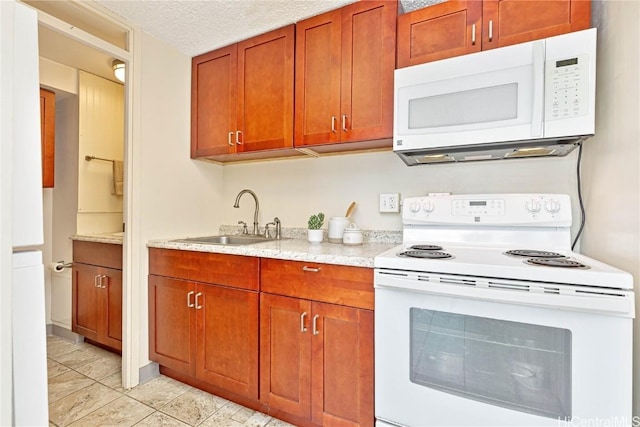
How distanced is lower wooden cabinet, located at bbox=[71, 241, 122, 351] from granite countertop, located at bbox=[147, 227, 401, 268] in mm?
554

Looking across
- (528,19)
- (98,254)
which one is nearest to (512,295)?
(528,19)

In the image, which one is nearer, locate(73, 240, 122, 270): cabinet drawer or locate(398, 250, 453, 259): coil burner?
locate(398, 250, 453, 259): coil burner

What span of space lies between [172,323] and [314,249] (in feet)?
3.44

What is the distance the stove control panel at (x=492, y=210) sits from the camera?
142cm

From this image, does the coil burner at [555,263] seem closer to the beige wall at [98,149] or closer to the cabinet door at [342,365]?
the cabinet door at [342,365]

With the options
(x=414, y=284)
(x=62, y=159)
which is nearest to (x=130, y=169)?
(x=62, y=159)

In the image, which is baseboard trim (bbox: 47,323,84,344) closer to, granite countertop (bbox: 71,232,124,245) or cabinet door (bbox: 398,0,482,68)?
granite countertop (bbox: 71,232,124,245)

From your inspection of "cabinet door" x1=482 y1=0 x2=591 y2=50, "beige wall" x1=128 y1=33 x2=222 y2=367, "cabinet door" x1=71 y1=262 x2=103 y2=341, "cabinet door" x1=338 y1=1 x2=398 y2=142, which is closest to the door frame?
"beige wall" x1=128 y1=33 x2=222 y2=367

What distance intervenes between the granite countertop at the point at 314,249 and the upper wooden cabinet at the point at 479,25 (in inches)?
38.0

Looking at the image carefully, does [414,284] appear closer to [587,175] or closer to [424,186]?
[424,186]

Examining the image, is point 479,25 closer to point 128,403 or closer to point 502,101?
point 502,101

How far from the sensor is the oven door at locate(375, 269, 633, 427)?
0.93 m

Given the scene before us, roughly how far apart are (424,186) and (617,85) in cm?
89

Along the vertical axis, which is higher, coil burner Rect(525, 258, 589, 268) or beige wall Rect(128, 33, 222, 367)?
beige wall Rect(128, 33, 222, 367)
